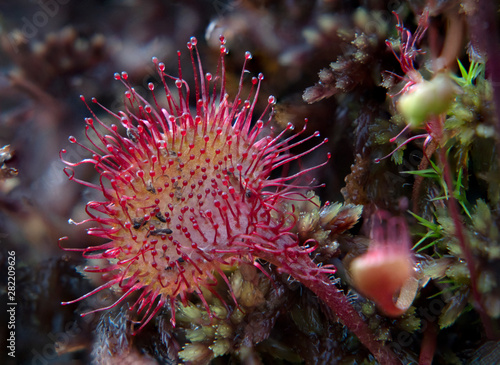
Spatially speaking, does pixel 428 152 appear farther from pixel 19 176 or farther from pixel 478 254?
pixel 19 176

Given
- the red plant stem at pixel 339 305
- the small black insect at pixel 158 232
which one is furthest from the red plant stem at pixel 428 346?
the small black insect at pixel 158 232

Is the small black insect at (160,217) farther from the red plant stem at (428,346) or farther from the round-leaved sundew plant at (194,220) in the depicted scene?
the red plant stem at (428,346)

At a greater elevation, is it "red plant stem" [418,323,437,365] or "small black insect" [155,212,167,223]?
"small black insect" [155,212,167,223]

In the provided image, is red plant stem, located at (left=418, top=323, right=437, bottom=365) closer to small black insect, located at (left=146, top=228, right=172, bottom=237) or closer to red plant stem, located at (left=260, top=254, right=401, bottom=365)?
red plant stem, located at (left=260, top=254, right=401, bottom=365)

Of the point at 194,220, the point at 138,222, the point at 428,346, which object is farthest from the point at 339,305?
the point at 138,222

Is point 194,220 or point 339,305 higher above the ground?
point 194,220

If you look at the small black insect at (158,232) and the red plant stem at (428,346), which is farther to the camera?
the red plant stem at (428,346)

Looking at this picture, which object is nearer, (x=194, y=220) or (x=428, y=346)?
(x=194, y=220)

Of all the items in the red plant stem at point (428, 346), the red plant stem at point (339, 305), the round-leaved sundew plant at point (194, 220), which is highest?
the round-leaved sundew plant at point (194, 220)

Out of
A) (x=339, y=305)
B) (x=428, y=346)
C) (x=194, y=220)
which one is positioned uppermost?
(x=194, y=220)

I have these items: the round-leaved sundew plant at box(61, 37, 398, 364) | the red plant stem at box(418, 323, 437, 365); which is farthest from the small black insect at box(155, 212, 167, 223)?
the red plant stem at box(418, 323, 437, 365)

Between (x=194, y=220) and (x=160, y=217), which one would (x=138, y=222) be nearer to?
(x=160, y=217)
